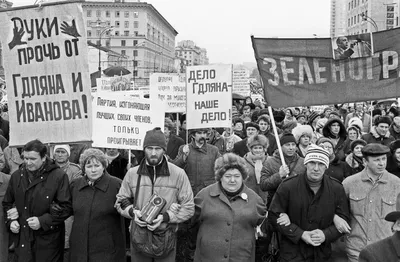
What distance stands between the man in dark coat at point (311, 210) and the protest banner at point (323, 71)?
1.32 meters

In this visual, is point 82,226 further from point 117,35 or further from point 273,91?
point 117,35

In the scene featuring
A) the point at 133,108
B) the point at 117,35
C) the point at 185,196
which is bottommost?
the point at 185,196

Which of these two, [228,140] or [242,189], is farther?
[228,140]

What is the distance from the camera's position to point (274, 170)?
5879 mm

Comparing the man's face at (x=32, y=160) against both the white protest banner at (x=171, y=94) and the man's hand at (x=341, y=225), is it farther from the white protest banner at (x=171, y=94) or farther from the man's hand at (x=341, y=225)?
the white protest banner at (x=171, y=94)

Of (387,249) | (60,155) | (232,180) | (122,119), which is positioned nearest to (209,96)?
(122,119)

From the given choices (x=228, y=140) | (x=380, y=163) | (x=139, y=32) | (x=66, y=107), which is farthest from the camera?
(x=139, y=32)

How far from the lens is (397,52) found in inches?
245

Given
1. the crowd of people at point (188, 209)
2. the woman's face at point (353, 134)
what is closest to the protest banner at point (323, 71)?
the crowd of people at point (188, 209)

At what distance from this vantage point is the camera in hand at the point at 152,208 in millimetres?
4737

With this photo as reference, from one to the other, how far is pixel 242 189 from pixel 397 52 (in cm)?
273

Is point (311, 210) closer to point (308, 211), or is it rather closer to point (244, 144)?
point (308, 211)

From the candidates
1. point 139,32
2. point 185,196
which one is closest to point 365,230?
point 185,196

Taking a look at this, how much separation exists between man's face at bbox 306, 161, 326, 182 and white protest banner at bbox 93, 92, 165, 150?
276 cm
